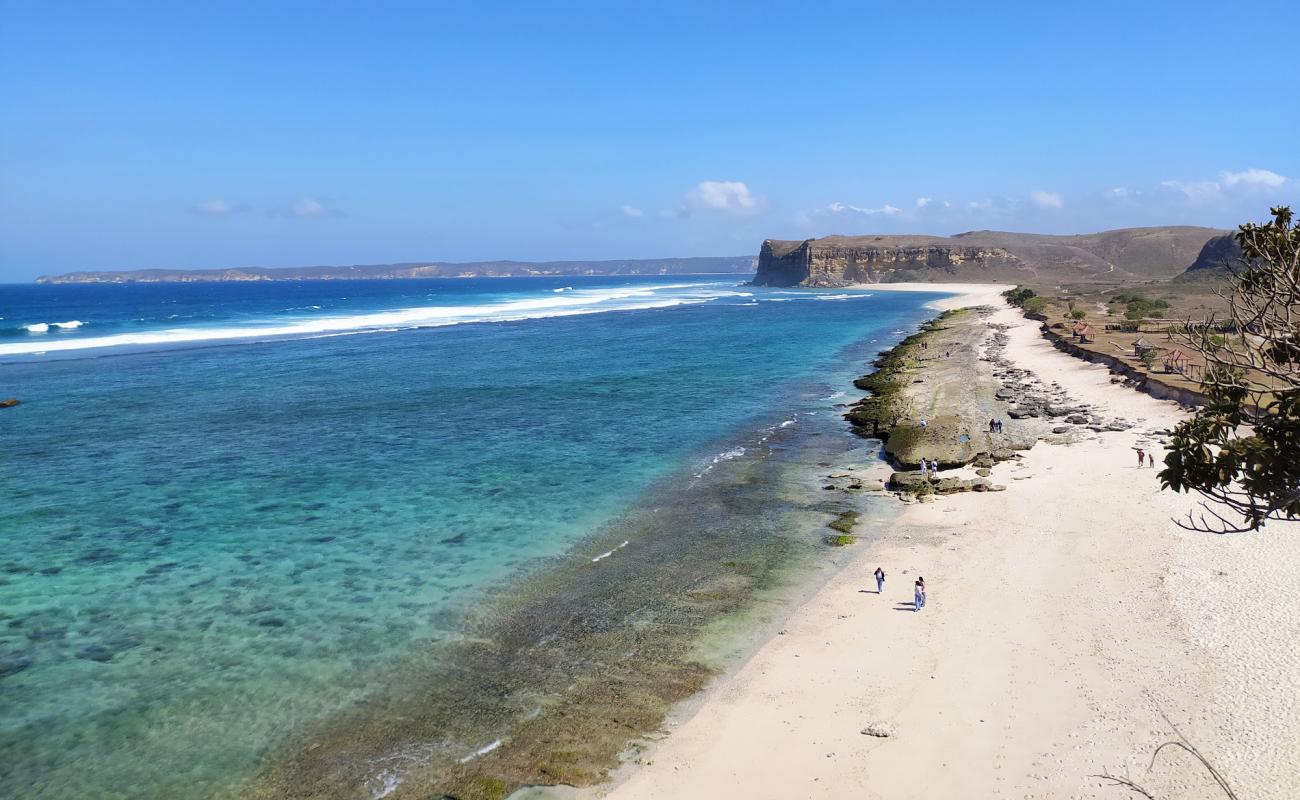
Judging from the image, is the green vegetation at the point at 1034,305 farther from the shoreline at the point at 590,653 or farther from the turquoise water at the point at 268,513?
the shoreline at the point at 590,653

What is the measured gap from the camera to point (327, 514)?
27641 mm

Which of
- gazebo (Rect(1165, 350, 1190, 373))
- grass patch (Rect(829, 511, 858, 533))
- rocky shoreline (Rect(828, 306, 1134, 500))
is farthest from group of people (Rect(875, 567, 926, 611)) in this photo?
gazebo (Rect(1165, 350, 1190, 373))

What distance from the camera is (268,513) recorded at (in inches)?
1093

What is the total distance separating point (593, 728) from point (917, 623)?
8270 millimetres

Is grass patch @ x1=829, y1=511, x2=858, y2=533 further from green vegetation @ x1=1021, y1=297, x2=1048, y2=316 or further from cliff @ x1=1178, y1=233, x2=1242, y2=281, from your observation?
cliff @ x1=1178, y1=233, x2=1242, y2=281

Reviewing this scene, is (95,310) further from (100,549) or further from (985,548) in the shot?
(985,548)

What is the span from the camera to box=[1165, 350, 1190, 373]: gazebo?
142ft

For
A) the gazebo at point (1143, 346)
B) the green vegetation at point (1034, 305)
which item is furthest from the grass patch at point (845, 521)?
the green vegetation at point (1034, 305)

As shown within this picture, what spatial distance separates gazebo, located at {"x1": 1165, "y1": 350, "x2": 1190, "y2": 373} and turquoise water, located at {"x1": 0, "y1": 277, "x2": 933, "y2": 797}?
61.8 ft

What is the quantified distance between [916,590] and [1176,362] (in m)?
34.0

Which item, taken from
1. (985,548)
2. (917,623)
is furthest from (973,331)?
(917,623)

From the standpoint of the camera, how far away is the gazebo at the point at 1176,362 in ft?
142

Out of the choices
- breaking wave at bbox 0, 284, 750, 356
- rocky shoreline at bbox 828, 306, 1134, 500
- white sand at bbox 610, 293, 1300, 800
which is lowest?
white sand at bbox 610, 293, 1300, 800

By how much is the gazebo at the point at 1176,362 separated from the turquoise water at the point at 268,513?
18.8 m
